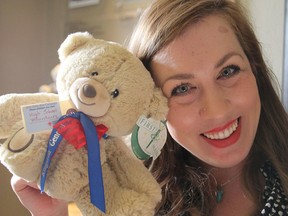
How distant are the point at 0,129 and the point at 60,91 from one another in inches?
4.6

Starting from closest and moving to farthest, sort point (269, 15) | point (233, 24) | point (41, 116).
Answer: point (41, 116), point (233, 24), point (269, 15)

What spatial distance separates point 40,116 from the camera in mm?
552

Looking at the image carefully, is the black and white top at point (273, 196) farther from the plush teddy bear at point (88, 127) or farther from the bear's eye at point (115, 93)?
the bear's eye at point (115, 93)

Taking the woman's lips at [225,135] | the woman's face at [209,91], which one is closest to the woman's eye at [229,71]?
the woman's face at [209,91]

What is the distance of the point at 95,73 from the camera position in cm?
57

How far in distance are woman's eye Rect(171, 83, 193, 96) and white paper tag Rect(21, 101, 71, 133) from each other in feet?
0.88

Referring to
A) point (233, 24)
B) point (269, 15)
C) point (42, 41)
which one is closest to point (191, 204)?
point (233, 24)

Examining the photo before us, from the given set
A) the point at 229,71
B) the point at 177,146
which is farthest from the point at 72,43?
the point at 177,146

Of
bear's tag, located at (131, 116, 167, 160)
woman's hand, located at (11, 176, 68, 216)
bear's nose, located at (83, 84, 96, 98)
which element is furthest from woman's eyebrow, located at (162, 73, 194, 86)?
woman's hand, located at (11, 176, 68, 216)

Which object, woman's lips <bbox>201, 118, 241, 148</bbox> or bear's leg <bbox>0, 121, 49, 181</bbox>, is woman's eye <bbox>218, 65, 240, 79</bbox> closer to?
woman's lips <bbox>201, 118, 241, 148</bbox>

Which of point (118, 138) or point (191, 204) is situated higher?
point (118, 138)

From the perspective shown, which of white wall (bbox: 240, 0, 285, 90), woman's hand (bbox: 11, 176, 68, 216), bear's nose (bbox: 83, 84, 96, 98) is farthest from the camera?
white wall (bbox: 240, 0, 285, 90)

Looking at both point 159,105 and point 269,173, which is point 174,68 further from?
point 269,173

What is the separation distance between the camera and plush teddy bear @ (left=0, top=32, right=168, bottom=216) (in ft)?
1.80
